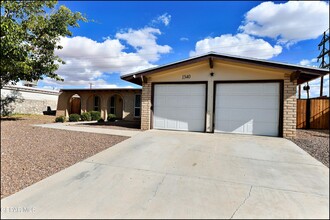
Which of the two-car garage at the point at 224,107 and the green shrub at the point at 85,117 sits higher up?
the two-car garage at the point at 224,107

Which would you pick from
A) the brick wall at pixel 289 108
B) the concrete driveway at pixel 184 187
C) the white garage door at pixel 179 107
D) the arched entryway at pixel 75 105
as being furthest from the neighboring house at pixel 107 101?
the brick wall at pixel 289 108

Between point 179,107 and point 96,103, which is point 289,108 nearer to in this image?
point 179,107

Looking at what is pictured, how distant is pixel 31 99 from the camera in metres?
18.4

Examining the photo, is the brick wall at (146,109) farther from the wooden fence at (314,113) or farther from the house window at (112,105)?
the house window at (112,105)

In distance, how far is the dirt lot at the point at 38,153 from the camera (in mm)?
3826

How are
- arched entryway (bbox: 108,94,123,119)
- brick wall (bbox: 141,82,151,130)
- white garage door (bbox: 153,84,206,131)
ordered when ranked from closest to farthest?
1. white garage door (bbox: 153,84,206,131)
2. brick wall (bbox: 141,82,151,130)
3. arched entryway (bbox: 108,94,123,119)

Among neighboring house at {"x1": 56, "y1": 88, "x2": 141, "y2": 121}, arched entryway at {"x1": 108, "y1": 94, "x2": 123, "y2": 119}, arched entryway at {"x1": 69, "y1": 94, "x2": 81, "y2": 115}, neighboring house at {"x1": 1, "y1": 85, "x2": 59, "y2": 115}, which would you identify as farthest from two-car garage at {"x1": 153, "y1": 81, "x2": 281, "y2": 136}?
neighboring house at {"x1": 1, "y1": 85, "x2": 59, "y2": 115}

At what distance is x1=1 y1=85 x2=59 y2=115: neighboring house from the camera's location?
16806mm

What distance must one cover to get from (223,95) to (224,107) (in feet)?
1.77

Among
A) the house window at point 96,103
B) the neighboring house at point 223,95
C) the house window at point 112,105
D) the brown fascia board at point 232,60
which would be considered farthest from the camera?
the house window at point 96,103

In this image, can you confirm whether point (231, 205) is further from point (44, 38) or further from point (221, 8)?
point (44, 38)

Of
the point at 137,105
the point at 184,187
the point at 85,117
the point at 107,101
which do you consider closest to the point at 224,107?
the point at 184,187

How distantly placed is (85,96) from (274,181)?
17848 mm

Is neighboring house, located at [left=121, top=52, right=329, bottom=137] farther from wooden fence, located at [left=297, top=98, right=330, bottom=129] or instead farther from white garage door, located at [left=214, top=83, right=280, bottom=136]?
wooden fence, located at [left=297, top=98, right=330, bottom=129]
